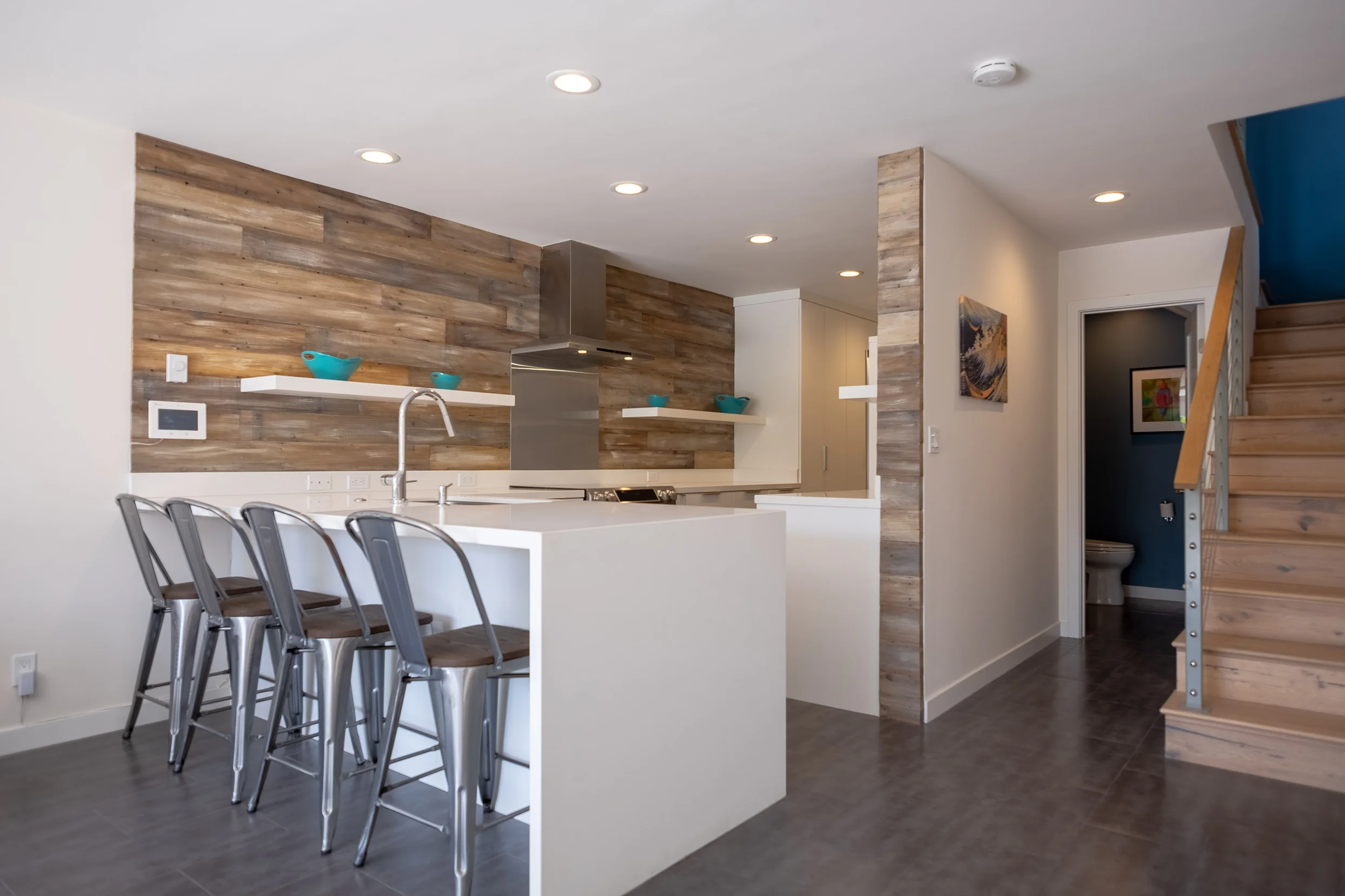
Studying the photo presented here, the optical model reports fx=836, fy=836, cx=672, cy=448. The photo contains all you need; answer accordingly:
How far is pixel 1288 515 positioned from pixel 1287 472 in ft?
1.09

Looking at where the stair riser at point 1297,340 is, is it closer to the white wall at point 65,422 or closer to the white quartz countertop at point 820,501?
the white quartz countertop at point 820,501

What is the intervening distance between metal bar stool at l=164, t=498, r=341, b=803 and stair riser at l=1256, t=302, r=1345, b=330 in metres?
5.26

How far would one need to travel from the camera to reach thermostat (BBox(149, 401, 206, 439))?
341 centimetres

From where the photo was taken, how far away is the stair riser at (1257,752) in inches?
106

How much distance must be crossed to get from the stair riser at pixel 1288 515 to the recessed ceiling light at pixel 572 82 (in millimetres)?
3208

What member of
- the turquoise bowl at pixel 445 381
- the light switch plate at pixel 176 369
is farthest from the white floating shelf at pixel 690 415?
the light switch plate at pixel 176 369

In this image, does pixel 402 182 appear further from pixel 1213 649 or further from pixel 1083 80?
pixel 1213 649

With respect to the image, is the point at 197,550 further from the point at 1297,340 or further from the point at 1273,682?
the point at 1297,340

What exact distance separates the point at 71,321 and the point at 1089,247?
528 centimetres

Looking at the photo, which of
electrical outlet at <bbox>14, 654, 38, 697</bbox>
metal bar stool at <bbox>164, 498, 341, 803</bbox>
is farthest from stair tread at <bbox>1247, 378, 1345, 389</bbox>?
electrical outlet at <bbox>14, 654, 38, 697</bbox>

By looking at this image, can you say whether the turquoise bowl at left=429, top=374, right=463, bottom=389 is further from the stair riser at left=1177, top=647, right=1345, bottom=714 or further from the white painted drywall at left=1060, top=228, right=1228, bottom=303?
the white painted drywall at left=1060, top=228, right=1228, bottom=303

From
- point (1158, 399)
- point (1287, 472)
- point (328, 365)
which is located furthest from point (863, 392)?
point (1158, 399)

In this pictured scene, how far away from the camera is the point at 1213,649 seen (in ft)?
10.0

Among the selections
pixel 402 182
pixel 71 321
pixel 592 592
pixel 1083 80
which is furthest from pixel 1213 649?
pixel 71 321
